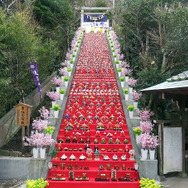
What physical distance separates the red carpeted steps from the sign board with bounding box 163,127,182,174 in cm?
109

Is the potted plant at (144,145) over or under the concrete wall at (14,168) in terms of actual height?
over

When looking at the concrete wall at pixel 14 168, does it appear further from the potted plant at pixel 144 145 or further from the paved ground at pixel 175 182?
the paved ground at pixel 175 182

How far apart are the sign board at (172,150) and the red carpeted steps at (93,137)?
1.09 m

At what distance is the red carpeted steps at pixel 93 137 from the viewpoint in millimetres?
6430

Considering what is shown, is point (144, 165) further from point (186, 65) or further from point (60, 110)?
point (186, 65)

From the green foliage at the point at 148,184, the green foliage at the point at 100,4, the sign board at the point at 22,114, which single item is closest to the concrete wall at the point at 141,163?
the green foliage at the point at 148,184

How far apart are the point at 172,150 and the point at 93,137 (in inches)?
113

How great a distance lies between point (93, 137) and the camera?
27.3ft

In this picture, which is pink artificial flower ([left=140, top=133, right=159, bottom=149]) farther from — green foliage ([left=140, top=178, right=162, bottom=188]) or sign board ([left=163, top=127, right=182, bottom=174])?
green foliage ([left=140, top=178, right=162, bottom=188])

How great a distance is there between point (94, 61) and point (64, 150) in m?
11.4

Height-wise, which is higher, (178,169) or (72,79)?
(72,79)

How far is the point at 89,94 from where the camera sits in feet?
39.7

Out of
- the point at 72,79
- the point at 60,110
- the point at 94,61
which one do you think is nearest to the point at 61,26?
the point at 94,61

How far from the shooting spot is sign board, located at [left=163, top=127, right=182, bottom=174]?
6.99 m
